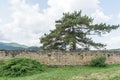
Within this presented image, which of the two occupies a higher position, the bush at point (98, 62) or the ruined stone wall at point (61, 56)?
the ruined stone wall at point (61, 56)

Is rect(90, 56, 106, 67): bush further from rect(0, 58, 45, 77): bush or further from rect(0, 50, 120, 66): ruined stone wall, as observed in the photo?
rect(0, 58, 45, 77): bush

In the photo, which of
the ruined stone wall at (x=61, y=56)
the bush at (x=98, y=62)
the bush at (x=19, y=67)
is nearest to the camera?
the bush at (x=19, y=67)

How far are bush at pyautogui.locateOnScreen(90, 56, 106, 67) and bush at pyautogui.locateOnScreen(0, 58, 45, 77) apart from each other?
557cm

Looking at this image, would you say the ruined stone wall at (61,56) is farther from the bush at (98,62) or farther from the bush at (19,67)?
the bush at (19,67)

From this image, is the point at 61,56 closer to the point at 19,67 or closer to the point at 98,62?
the point at 98,62

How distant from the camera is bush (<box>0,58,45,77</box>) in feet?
77.4

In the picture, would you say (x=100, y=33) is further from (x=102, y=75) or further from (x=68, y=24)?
(x=102, y=75)

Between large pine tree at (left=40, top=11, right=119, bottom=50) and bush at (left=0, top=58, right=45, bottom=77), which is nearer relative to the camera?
bush at (left=0, top=58, right=45, bottom=77)

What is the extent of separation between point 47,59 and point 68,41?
478 centimetres

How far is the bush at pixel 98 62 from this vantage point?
28.4 m

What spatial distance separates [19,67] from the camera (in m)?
23.9

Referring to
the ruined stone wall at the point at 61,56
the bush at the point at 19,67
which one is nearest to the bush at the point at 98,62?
the ruined stone wall at the point at 61,56

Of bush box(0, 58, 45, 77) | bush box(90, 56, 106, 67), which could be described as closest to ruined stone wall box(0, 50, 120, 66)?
bush box(90, 56, 106, 67)

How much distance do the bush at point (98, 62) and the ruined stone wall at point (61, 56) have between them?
2.85 ft
